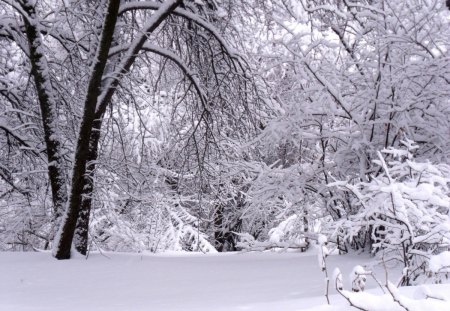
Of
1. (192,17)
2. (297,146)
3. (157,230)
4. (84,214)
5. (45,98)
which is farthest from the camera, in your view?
(157,230)

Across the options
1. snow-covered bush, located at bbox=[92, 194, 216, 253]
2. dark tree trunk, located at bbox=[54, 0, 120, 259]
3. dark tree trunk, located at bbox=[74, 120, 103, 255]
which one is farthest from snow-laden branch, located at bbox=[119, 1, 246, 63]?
snow-covered bush, located at bbox=[92, 194, 216, 253]

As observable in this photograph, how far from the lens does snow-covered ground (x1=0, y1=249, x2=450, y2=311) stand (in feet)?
10.5

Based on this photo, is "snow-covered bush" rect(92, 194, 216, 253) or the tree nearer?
the tree

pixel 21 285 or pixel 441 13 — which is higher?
pixel 441 13

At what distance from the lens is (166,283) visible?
14.4 ft

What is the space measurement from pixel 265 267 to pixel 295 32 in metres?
2.57

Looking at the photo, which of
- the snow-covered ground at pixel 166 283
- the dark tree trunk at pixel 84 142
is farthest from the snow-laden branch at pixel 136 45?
the snow-covered ground at pixel 166 283

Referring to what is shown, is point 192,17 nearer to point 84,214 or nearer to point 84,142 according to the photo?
point 84,142

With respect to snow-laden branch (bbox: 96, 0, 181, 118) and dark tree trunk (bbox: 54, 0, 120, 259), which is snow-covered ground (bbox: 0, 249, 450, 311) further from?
snow-laden branch (bbox: 96, 0, 181, 118)

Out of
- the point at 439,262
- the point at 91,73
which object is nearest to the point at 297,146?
the point at 91,73

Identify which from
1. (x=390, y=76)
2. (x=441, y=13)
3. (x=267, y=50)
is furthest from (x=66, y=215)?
(x=441, y=13)

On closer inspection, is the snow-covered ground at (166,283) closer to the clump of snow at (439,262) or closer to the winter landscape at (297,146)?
the winter landscape at (297,146)

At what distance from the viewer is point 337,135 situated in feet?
17.3

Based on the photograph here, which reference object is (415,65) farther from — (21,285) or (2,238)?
→ (2,238)
